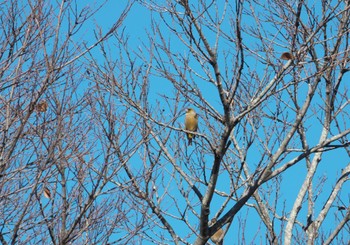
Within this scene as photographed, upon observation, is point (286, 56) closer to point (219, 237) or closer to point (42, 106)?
point (219, 237)

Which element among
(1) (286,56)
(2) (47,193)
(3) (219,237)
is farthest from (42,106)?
(3) (219,237)

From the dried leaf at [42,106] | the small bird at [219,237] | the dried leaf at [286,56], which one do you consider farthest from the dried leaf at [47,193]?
the dried leaf at [286,56]

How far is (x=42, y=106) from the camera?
17.9ft

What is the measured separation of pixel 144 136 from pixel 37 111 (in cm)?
87

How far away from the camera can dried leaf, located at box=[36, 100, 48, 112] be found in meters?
5.41

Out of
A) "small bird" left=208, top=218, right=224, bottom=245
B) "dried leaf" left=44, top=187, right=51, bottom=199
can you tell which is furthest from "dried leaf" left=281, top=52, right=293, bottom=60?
"dried leaf" left=44, top=187, right=51, bottom=199

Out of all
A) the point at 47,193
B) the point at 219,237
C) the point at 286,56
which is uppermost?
the point at 286,56

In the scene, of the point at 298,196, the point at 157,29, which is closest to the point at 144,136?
the point at 157,29

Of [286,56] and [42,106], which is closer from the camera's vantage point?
[42,106]

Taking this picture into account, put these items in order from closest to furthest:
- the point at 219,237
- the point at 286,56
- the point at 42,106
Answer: the point at 42,106 → the point at 286,56 → the point at 219,237

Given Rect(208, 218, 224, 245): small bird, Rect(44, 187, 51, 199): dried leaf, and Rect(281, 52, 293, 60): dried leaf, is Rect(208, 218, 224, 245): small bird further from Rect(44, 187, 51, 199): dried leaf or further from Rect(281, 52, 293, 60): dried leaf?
Rect(281, 52, 293, 60): dried leaf

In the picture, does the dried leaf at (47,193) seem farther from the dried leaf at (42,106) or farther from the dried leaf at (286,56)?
the dried leaf at (286,56)

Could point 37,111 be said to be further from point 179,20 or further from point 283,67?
point 283,67

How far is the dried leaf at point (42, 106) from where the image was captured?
5.41 m
